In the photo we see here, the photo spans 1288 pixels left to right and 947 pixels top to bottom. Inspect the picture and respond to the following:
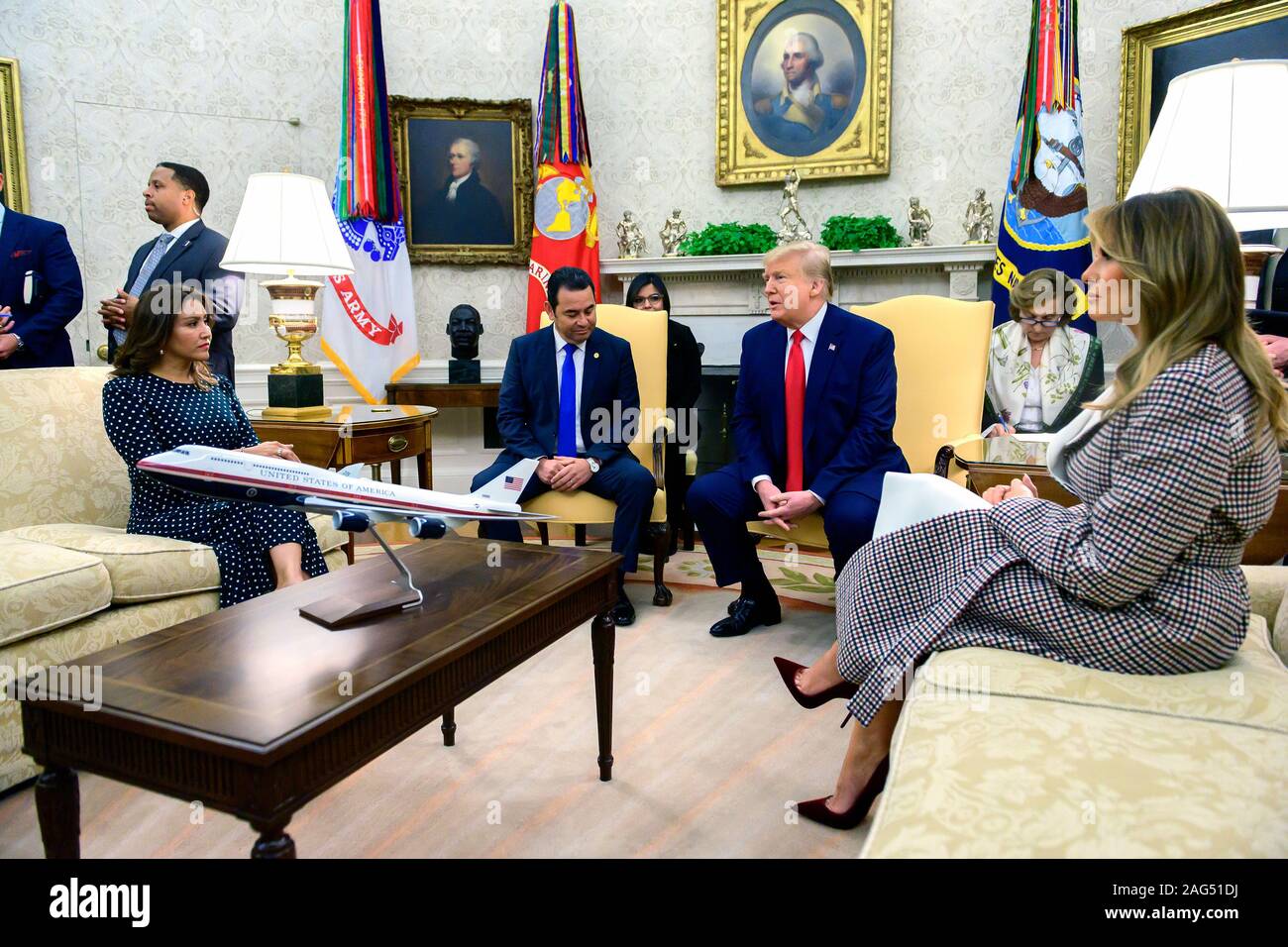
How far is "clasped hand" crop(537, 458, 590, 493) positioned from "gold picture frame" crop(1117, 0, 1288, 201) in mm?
3188

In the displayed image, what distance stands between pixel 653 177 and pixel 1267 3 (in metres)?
3.36

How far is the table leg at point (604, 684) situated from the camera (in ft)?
7.86

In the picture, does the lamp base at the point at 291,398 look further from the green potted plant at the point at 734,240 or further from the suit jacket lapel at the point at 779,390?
the green potted plant at the point at 734,240

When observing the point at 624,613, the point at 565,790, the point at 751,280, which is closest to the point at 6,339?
the point at 624,613

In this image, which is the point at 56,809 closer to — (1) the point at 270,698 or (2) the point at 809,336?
(1) the point at 270,698

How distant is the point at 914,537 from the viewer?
6.10 ft

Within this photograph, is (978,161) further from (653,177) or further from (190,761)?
(190,761)

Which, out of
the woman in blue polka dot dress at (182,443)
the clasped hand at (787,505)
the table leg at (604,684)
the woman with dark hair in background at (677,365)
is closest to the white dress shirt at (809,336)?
the clasped hand at (787,505)

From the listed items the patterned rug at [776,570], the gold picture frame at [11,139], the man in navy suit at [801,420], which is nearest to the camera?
the man in navy suit at [801,420]

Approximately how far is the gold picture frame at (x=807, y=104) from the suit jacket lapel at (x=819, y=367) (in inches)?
91.5

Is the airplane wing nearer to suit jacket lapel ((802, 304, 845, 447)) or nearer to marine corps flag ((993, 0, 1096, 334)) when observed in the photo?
suit jacket lapel ((802, 304, 845, 447))

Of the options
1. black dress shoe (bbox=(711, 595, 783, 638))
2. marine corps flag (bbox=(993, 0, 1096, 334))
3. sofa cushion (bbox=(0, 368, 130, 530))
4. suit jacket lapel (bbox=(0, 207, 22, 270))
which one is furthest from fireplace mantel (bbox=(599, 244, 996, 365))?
sofa cushion (bbox=(0, 368, 130, 530))

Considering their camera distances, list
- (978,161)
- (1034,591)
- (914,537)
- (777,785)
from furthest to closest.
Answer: (978,161) < (777,785) < (914,537) < (1034,591)
